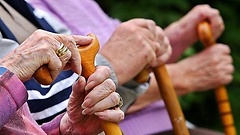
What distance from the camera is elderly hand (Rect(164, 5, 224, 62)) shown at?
195 cm

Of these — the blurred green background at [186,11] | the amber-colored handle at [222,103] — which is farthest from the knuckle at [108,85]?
the blurred green background at [186,11]

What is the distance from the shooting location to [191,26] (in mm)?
1972

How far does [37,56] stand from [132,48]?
57cm

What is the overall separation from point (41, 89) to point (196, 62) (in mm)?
711

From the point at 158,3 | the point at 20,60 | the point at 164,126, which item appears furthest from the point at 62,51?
the point at 158,3

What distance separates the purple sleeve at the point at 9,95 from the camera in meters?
1.06

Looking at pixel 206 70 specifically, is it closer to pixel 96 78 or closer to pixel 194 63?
pixel 194 63

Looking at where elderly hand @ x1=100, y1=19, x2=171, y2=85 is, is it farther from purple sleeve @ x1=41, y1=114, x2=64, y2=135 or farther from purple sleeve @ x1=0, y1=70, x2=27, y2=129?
purple sleeve @ x1=0, y1=70, x2=27, y2=129

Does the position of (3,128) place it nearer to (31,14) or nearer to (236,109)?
(31,14)

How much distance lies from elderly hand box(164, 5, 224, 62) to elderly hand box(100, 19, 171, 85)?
29cm

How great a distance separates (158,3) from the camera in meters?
2.54

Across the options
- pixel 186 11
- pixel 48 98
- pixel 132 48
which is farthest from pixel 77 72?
pixel 186 11

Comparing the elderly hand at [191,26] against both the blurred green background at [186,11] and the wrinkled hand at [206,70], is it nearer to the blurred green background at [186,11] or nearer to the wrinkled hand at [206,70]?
the wrinkled hand at [206,70]

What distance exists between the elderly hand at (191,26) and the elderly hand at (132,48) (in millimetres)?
289
